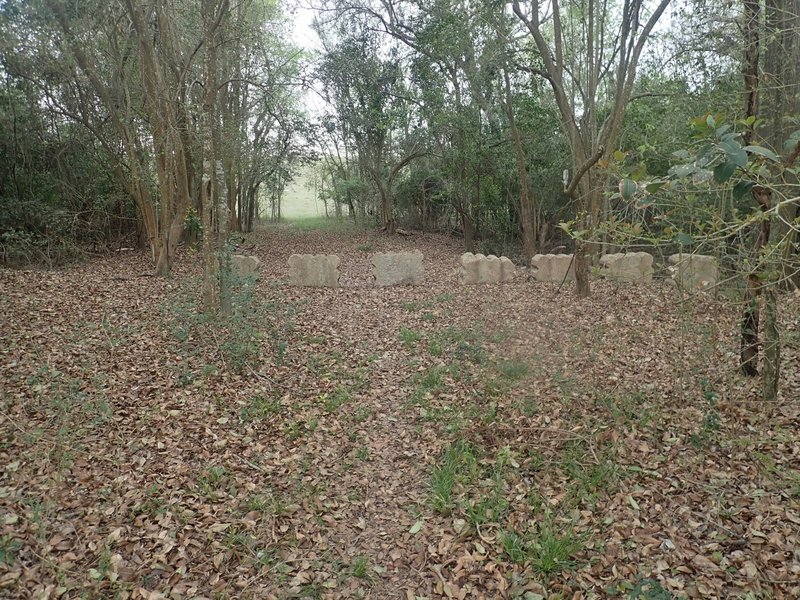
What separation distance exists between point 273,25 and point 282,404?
1599 centimetres

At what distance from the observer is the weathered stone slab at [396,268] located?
10.7m

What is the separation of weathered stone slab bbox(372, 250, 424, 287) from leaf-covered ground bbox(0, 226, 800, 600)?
330cm

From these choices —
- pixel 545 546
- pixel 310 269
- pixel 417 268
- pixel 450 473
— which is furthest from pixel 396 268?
pixel 545 546

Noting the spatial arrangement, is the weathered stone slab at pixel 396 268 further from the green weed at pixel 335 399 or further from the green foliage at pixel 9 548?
the green foliage at pixel 9 548

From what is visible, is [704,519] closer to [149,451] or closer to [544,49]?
[149,451]

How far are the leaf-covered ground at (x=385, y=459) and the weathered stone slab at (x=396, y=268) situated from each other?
3.30 m

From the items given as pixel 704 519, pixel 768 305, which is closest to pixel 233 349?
pixel 704 519

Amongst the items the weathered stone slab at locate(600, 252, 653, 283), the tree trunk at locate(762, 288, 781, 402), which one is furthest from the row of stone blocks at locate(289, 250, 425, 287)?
the tree trunk at locate(762, 288, 781, 402)

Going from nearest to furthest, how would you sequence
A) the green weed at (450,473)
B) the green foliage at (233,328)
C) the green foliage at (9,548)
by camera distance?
the green foliage at (9,548) → the green weed at (450,473) → the green foliage at (233,328)

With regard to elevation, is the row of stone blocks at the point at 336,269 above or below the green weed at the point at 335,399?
above

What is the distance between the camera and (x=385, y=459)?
4613mm

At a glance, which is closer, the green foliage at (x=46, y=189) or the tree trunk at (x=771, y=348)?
the tree trunk at (x=771, y=348)

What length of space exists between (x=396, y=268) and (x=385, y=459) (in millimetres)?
6487

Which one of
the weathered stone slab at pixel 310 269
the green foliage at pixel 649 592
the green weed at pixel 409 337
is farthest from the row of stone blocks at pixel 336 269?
the green foliage at pixel 649 592
